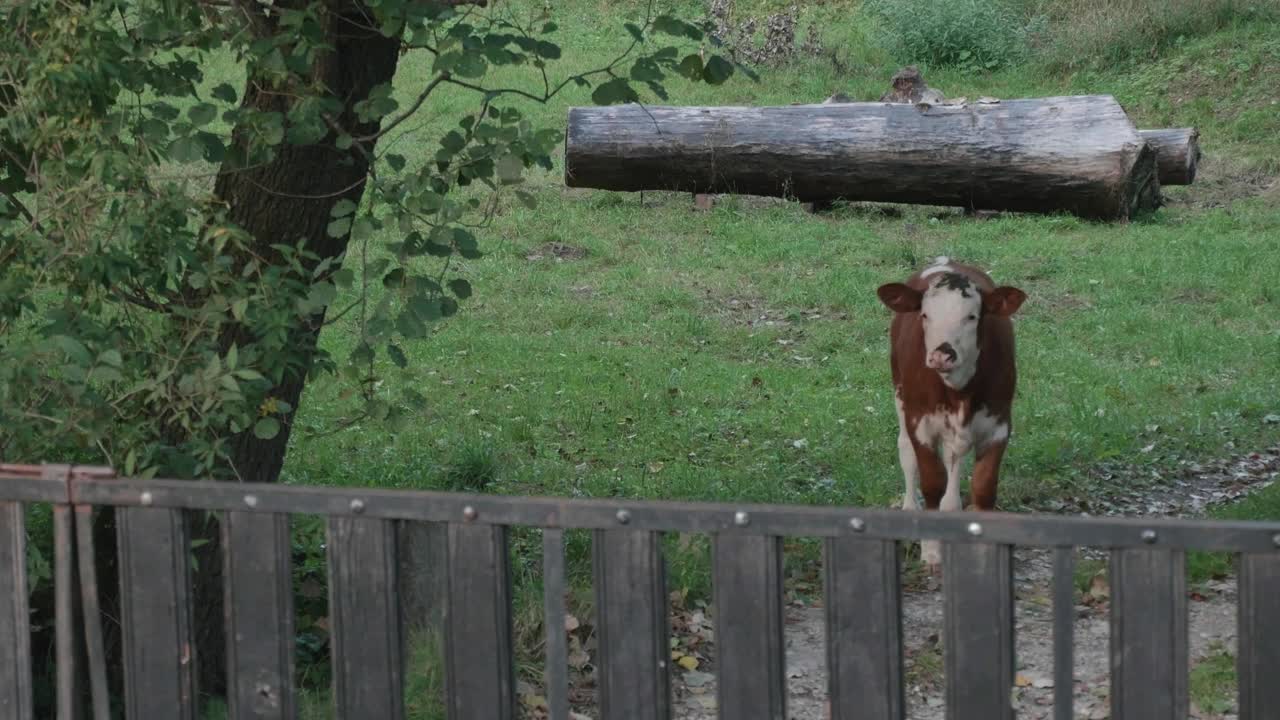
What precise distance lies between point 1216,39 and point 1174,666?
2020cm

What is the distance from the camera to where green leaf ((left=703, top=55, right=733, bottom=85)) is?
4426mm

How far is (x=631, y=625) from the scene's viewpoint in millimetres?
2867

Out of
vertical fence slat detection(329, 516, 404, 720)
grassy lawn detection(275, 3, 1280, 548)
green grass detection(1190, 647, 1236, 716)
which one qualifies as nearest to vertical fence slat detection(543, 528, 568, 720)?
vertical fence slat detection(329, 516, 404, 720)

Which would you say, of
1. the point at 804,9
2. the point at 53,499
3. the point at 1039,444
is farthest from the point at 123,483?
the point at 804,9

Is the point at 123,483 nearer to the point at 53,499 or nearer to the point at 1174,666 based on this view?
the point at 53,499

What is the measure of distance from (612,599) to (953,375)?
165 inches

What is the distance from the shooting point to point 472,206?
4391 millimetres

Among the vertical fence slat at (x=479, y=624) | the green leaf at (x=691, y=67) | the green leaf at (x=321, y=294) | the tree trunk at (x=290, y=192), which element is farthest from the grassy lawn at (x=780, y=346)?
the vertical fence slat at (x=479, y=624)

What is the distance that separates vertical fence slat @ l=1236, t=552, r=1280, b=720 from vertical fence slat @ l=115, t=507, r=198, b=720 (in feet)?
6.21

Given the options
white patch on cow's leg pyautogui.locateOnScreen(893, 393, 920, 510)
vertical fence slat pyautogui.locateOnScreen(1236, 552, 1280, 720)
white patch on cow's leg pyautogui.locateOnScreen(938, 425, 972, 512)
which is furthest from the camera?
white patch on cow's leg pyautogui.locateOnScreen(893, 393, 920, 510)

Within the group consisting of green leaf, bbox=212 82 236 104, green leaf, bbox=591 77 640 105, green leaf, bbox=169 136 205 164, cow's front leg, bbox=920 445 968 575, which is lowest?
cow's front leg, bbox=920 445 968 575

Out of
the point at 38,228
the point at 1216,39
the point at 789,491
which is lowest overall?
the point at 789,491

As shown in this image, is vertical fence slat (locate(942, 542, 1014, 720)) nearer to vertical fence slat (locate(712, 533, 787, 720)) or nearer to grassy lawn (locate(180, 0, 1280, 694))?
vertical fence slat (locate(712, 533, 787, 720))

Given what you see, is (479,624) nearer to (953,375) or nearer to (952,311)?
(952,311)
